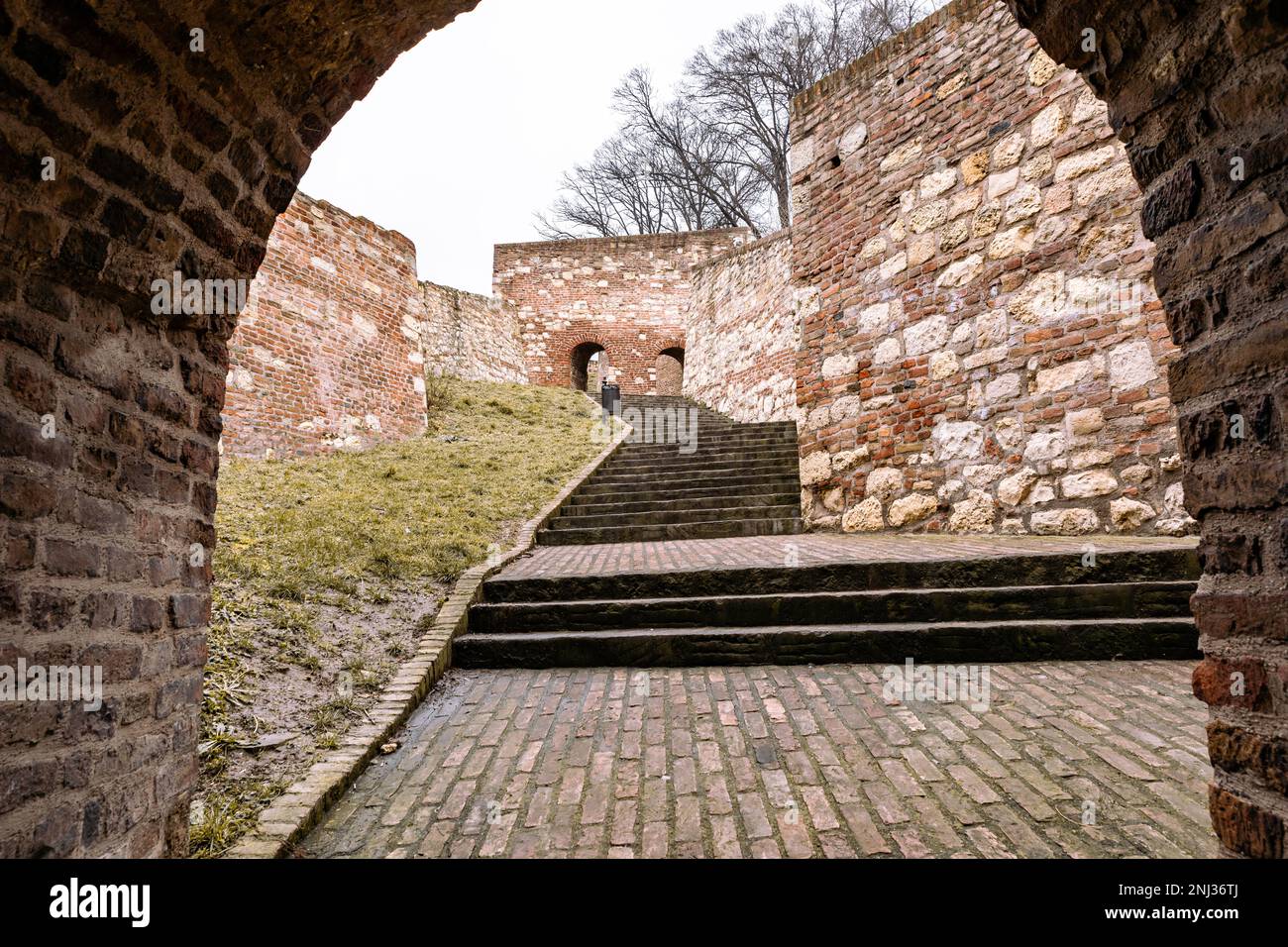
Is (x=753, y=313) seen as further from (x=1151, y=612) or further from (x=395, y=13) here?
(x=395, y=13)

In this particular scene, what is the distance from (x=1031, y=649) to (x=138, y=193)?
4.59 meters

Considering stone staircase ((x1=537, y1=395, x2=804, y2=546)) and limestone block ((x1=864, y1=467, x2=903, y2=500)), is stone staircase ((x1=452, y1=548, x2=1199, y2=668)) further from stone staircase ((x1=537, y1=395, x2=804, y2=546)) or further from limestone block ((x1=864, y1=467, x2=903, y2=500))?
stone staircase ((x1=537, y1=395, x2=804, y2=546))

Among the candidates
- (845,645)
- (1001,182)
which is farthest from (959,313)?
(845,645)

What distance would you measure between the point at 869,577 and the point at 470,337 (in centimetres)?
1542

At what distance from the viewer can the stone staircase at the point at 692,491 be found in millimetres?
7285

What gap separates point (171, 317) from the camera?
71.8 inches

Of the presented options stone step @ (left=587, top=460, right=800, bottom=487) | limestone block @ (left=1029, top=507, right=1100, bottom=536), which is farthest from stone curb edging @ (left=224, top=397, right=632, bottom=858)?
limestone block @ (left=1029, top=507, right=1100, bottom=536)

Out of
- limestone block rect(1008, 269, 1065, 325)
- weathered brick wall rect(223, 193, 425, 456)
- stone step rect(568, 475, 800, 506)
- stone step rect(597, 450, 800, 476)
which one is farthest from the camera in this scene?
stone step rect(597, 450, 800, 476)

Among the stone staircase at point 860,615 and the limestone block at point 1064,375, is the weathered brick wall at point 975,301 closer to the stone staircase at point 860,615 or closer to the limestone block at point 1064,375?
the limestone block at point 1064,375

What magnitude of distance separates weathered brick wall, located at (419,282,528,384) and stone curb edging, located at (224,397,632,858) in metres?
12.2

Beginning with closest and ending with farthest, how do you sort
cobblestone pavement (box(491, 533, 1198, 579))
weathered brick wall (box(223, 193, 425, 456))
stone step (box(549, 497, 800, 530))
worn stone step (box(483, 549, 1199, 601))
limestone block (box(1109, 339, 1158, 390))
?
worn stone step (box(483, 549, 1199, 601)) → cobblestone pavement (box(491, 533, 1198, 579)) → limestone block (box(1109, 339, 1158, 390)) → stone step (box(549, 497, 800, 530)) → weathered brick wall (box(223, 193, 425, 456))

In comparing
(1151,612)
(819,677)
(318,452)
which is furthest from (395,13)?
(318,452)

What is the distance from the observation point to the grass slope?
272 centimetres

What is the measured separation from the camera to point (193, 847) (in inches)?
82.4
